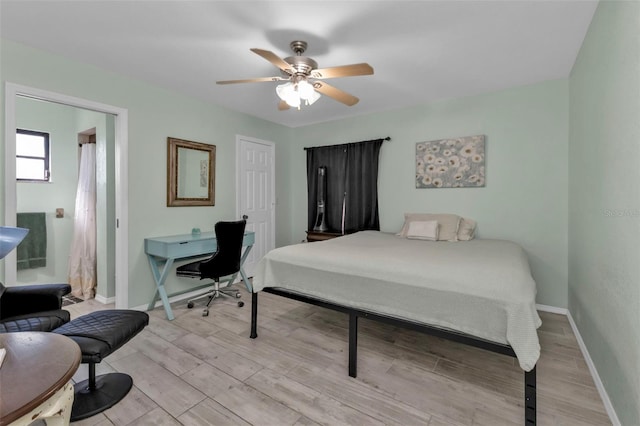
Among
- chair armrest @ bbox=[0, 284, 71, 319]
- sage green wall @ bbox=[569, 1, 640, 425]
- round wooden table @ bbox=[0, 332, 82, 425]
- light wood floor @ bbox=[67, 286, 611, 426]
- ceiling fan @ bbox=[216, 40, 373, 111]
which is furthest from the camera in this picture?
ceiling fan @ bbox=[216, 40, 373, 111]

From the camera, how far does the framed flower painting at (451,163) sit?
343cm

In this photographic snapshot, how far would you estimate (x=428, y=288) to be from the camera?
5.76 ft

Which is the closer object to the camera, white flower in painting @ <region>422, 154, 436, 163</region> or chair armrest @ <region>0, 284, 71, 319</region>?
chair armrest @ <region>0, 284, 71, 319</region>

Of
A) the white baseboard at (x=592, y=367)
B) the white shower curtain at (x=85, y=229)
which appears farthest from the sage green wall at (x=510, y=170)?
the white shower curtain at (x=85, y=229)

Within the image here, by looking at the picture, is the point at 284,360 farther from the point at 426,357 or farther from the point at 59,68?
the point at 59,68

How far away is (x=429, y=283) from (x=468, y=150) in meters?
2.35

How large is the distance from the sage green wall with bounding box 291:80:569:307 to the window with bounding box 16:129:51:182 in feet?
14.6

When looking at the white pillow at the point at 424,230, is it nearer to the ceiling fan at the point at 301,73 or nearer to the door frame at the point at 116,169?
the ceiling fan at the point at 301,73

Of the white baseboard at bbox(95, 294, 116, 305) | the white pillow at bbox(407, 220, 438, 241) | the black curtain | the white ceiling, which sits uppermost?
the white ceiling

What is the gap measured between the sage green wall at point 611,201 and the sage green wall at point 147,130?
330 cm

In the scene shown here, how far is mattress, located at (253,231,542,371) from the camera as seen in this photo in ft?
4.92

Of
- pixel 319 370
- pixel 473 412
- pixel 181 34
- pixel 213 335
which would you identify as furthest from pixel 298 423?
pixel 181 34

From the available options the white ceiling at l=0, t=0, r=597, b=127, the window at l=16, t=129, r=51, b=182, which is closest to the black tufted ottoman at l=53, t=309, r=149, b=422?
the white ceiling at l=0, t=0, r=597, b=127

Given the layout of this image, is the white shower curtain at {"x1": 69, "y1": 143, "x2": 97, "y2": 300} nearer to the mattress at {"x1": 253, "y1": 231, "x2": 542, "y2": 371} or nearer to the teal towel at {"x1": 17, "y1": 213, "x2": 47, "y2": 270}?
the teal towel at {"x1": 17, "y1": 213, "x2": 47, "y2": 270}
